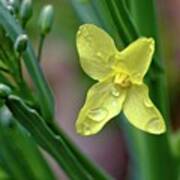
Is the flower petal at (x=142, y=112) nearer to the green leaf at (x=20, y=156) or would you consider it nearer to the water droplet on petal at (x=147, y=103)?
the water droplet on petal at (x=147, y=103)

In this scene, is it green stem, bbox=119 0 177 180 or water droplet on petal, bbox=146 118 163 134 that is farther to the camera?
green stem, bbox=119 0 177 180

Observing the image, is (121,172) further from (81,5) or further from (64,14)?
(81,5)

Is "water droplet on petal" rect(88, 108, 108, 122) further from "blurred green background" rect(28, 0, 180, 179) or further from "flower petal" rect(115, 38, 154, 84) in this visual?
"blurred green background" rect(28, 0, 180, 179)

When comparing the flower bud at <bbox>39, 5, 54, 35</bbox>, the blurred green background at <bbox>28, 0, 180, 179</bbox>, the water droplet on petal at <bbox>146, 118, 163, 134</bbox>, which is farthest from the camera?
the blurred green background at <bbox>28, 0, 180, 179</bbox>

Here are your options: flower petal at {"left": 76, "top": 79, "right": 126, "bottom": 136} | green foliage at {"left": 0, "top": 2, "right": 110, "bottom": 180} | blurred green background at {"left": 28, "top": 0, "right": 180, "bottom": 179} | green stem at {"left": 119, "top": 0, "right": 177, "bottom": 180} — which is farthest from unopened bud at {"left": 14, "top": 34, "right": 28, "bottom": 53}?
blurred green background at {"left": 28, "top": 0, "right": 180, "bottom": 179}

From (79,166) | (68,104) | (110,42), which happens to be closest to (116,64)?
(110,42)

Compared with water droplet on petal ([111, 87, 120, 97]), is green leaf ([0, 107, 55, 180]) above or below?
Result: below

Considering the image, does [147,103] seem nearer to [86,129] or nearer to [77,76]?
[86,129]

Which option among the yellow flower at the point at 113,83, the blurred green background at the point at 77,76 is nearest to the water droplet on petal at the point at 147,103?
the yellow flower at the point at 113,83
